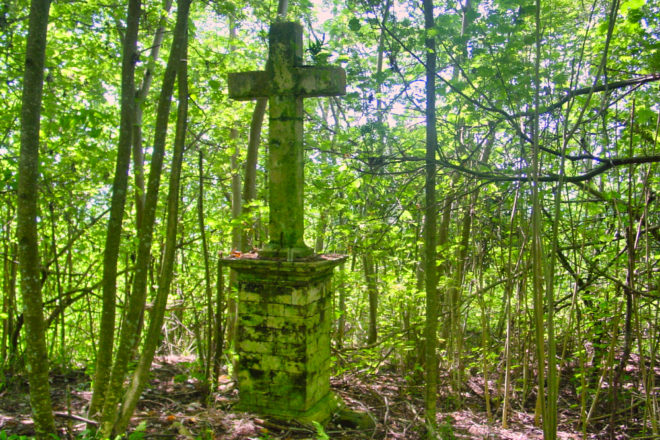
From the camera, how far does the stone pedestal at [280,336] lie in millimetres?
4055

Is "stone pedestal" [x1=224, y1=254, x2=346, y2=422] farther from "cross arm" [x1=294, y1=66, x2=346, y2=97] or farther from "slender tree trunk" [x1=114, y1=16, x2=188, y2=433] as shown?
"cross arm" [x1=294, y1=66, x2=346, y2=97]

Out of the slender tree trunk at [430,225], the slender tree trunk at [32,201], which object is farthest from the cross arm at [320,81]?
the slender tree trunk at [32,201]

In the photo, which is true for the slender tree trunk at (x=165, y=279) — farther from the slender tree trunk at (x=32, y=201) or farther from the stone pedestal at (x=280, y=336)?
the stone pedestal at (x=280, y=336)

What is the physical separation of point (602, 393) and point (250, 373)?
167 inches

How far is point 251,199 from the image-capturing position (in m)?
6.18

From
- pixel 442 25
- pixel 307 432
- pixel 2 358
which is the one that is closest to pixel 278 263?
pixel 307 432

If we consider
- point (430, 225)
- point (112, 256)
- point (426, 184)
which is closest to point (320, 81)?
point (426, 184)

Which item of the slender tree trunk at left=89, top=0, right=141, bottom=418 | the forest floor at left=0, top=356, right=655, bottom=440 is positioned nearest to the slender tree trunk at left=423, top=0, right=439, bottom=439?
the forest floor at left=0, top=356, right=655, bottom=440

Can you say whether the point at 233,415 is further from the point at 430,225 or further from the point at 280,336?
the point at 430,225

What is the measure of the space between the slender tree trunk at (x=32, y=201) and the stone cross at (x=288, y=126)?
1825 millimetres

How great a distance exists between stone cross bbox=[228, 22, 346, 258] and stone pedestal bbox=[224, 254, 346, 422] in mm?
252

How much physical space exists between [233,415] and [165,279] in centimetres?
152

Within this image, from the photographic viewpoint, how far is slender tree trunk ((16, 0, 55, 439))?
9.94 ft

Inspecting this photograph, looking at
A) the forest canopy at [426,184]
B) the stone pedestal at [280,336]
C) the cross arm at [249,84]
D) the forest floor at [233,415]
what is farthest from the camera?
the cross arm at [249,84]
